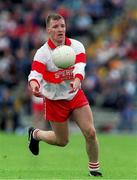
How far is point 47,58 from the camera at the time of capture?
37.1 feet

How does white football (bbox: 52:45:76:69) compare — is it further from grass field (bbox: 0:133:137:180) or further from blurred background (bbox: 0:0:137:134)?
blurred background (bbox: 0:0:137:134)

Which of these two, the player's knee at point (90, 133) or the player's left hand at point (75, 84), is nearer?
the player's left hand at point (75, 84)

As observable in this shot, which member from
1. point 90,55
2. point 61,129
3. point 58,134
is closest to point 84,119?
point 61,129

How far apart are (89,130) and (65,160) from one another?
4.30 m

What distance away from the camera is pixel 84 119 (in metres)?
11.3

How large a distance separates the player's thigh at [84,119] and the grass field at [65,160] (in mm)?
717

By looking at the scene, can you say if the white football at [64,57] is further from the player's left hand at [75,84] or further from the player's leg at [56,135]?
the player's leg at [56,135]

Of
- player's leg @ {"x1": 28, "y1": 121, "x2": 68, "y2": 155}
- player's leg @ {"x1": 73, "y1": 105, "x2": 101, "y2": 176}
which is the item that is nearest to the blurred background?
player's leg @ {"x1": 28, "y1": 121, "x2": 68, "y2": 155}

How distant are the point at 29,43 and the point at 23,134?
453 cm

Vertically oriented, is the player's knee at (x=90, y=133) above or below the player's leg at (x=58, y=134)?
above


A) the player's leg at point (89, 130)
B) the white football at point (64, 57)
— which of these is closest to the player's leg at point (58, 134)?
the player's leg at point (89, 130)

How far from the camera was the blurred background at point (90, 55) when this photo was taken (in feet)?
87.0

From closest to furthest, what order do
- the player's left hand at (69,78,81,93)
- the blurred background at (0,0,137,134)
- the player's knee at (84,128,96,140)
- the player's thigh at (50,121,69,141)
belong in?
the player's left hand at (69,78,81,93) → the player's knee at (84,128,96,140) → the player's thigh at (50,121,69,141) → the blurred background at (0,0,137,134)

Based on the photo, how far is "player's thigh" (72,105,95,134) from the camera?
11.2 metres
